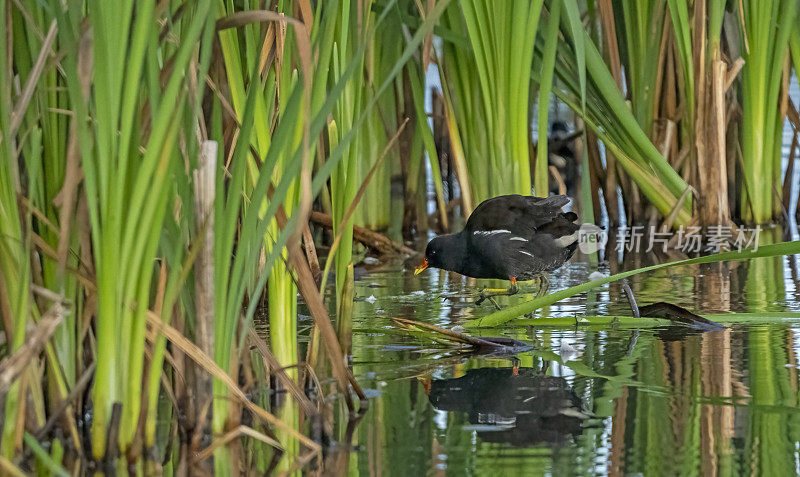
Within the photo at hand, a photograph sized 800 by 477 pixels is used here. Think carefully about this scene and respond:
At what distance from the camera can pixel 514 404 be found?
91.1 inches

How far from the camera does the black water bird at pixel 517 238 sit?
3902mm

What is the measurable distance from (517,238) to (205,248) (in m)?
2.20

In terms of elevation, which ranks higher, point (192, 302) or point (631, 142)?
point (631, 142)

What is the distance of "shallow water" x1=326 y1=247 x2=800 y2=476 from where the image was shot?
189 centimetres

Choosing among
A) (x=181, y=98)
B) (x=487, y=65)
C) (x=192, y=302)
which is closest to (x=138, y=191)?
(x=181, y=98)

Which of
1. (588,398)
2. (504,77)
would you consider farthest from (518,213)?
(588,398)

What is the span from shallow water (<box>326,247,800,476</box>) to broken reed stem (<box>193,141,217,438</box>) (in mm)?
319

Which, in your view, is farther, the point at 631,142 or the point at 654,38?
the point at 654,38

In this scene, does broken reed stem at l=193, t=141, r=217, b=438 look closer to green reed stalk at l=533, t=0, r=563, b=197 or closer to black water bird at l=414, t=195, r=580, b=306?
black water bird at l=414, t=195, r=580, b=306

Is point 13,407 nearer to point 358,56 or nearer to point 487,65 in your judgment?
point 358,56

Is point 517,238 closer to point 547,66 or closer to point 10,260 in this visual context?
point 547,66

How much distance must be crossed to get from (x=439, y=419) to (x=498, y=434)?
0.52ft

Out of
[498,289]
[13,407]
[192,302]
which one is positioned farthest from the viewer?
[498,289]

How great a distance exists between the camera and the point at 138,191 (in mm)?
1712
